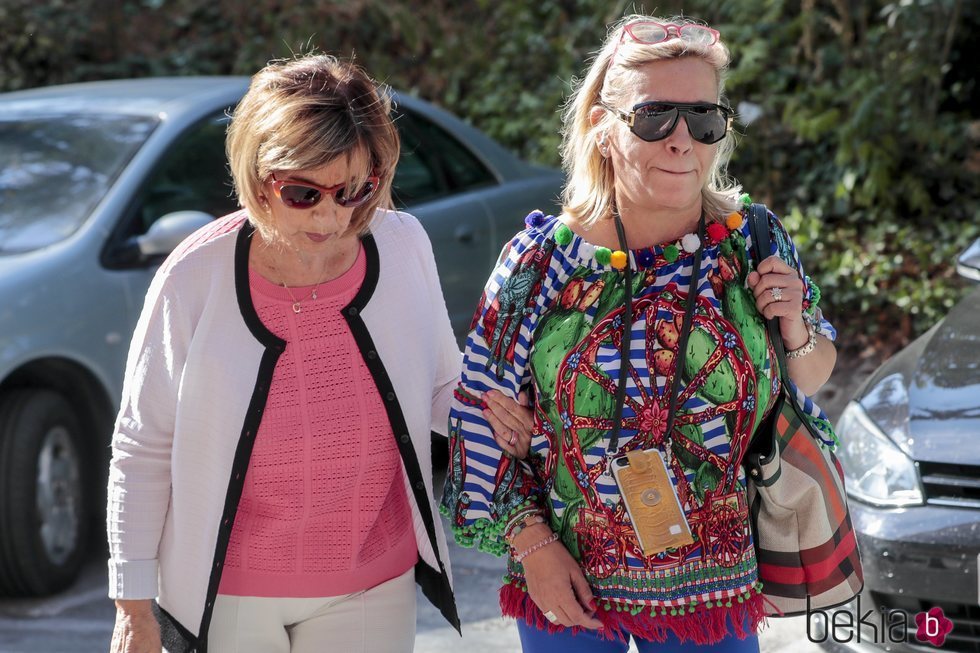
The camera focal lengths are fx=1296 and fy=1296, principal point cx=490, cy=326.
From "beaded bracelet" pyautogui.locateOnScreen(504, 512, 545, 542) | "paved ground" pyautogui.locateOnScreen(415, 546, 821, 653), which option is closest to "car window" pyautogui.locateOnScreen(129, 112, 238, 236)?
"paved ground" pyautogui.locateOnScreen(415, 546, 821, 653)

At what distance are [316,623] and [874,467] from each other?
1.97 metres

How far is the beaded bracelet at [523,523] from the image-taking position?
8.02ft

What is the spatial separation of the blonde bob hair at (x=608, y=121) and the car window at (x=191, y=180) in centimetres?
295

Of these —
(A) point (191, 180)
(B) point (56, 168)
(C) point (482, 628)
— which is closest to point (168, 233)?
(A) point (191, 180)

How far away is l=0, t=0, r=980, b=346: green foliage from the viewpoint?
26.9 feet

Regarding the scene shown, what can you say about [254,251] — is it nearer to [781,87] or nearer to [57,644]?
[57,644]

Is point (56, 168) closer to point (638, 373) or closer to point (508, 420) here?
point (508, 420)

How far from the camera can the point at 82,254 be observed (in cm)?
497

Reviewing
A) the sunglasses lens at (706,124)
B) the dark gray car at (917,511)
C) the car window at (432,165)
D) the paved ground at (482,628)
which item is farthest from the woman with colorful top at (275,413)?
the car window at (432,165)

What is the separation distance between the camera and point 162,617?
245 cm

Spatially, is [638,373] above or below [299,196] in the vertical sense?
below

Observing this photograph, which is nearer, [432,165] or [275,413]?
[275,413]

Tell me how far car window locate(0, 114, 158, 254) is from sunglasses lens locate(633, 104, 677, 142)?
332 centimetres

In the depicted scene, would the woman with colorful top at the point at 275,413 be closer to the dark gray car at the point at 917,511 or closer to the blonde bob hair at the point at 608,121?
the blonde bob hair at the point at 608,121
